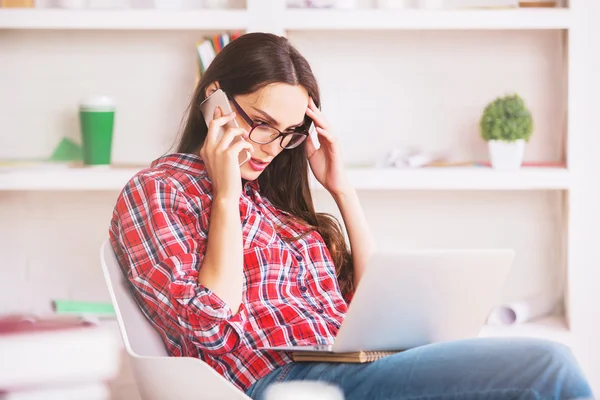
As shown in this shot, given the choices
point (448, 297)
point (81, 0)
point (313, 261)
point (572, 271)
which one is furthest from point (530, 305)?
point (81, 0)

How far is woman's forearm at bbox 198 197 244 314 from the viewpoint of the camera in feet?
4.85

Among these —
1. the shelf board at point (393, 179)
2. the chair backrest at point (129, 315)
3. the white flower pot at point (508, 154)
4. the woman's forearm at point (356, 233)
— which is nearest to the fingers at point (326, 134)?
the woman's forearm at point (356, 233)

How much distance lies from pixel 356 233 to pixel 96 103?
1.24 meters

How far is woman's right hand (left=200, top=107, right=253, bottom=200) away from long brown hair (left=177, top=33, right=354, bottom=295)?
120mm

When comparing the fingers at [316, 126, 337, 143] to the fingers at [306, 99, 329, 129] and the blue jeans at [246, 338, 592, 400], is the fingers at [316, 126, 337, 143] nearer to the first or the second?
the fingers at [306, 99, 329, 129]

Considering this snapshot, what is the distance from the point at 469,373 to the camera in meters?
1.35

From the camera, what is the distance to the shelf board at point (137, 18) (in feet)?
8.89

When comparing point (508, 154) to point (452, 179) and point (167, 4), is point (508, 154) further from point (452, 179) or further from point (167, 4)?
point (167, 4)

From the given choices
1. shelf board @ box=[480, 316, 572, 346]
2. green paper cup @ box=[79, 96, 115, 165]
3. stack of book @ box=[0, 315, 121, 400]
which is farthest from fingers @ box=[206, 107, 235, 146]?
shelf board @ box=[480, 316, 572, 346]

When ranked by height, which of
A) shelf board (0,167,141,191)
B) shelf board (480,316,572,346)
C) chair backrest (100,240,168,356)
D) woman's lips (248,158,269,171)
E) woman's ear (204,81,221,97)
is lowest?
shelf board (480,316,572,346)

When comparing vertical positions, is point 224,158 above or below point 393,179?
above

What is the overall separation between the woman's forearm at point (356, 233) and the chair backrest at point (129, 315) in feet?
1.67

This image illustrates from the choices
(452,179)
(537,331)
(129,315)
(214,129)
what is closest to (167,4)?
(452,179)

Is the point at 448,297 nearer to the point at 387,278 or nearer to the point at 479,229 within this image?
the point at 387,278
